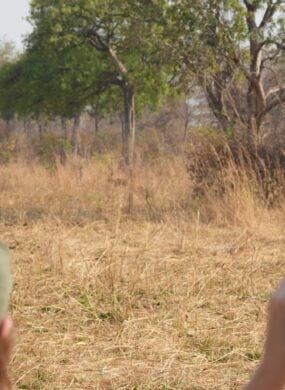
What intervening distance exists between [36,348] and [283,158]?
547cm

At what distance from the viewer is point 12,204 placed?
31.5ft

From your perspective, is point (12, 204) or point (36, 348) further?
point (12, 204)

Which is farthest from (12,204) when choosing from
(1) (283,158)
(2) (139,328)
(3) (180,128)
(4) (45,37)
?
(3) (180,128)

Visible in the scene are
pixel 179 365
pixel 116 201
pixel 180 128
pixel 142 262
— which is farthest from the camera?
pixel 180 128

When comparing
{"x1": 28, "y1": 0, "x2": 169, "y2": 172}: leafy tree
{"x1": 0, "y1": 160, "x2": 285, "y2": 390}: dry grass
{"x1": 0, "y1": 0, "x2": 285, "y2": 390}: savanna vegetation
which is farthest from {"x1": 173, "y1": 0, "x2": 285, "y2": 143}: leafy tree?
{"x1": 28, "y1": 0, "x2": 169, "y2": 172}: leafy tree

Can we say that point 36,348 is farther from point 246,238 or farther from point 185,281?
point 246,238

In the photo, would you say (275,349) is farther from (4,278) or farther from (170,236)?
(170,236)

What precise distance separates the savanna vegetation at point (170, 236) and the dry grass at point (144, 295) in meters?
0.01

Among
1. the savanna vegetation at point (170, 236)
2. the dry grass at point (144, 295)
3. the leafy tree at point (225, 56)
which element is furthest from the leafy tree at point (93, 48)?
the dry grass at point (144, 295)

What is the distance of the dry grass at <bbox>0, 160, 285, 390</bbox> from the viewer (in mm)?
3275

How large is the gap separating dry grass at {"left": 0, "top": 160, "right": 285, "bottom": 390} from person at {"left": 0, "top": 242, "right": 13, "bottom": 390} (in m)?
Answer: 2.17

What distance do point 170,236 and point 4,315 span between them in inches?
227

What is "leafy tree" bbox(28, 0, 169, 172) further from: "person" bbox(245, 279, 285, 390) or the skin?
"person" bbox(245, 279, 285, 390)

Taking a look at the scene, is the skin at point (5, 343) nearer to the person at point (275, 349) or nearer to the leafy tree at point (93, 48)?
the person at point (275, 349)
